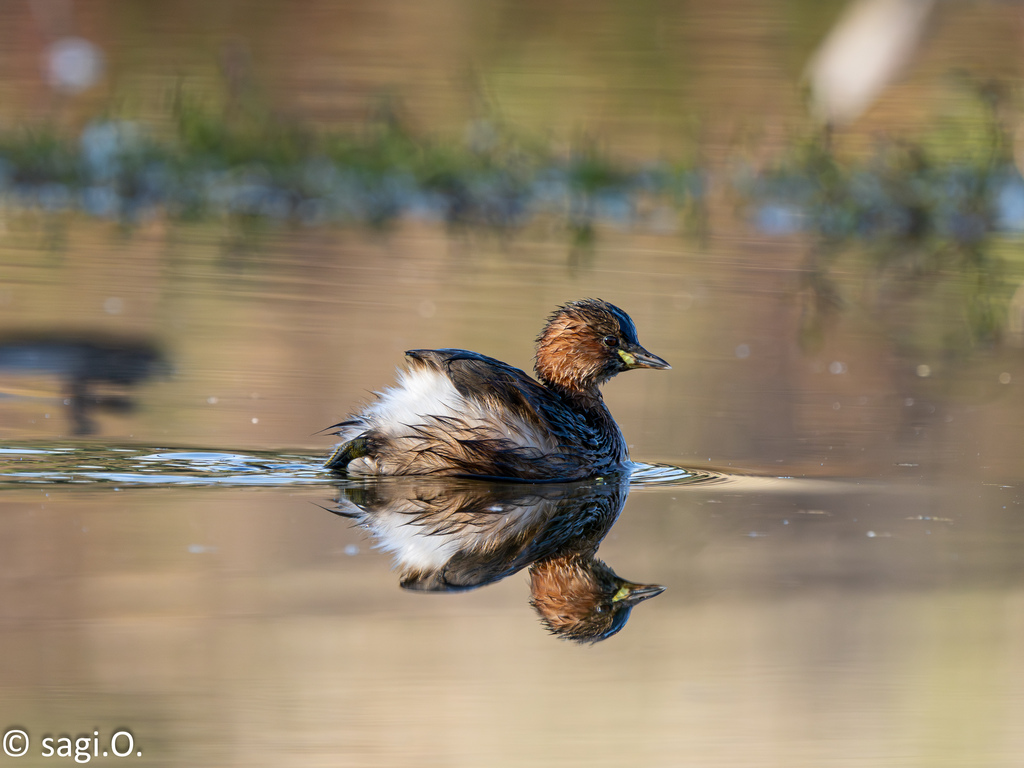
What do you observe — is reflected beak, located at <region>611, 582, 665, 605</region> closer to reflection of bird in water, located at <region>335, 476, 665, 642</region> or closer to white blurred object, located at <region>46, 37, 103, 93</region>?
reflection of bird in water, located at <region>335, 476, 665, 642</region>

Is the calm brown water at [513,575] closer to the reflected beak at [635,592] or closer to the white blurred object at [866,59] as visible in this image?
the reflected beak at [635,592]

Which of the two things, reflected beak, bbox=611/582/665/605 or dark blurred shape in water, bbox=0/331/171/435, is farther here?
dark blurred shape in water, bbox=0/331/171/435

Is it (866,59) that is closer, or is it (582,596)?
(582,596)

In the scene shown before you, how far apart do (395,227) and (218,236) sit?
5.14ft

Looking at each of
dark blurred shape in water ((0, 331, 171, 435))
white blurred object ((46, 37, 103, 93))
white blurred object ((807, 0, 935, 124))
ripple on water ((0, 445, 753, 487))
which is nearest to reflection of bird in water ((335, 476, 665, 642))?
ripple on water ((0, 445, 753, 487))

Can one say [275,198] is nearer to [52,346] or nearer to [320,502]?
[52,346]

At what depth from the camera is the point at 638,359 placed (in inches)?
274

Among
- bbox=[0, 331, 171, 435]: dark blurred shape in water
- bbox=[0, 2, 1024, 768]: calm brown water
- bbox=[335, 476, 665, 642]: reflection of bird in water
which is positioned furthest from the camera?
bbox=[0, 331, 171, 435]: dark blurred shape in water

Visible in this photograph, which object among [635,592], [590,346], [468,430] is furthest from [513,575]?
[590,346]

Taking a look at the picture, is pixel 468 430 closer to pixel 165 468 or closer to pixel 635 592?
pixel 165 468

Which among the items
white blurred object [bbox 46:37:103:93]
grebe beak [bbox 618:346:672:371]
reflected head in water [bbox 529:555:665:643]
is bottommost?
reflected head in water [bbox 529:555:665:643]

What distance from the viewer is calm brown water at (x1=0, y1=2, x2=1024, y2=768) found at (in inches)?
160

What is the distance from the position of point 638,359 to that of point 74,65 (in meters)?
12.6

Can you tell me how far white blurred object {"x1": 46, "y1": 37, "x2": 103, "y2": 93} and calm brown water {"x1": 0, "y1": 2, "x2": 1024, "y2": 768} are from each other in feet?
16.9
